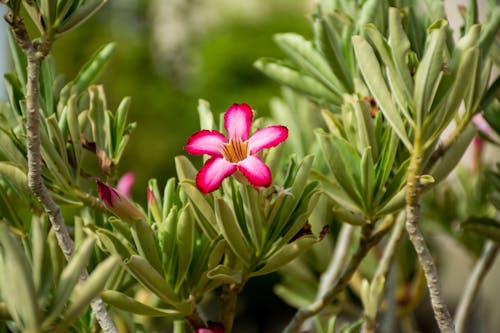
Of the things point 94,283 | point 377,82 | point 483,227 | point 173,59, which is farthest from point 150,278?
point 173,59

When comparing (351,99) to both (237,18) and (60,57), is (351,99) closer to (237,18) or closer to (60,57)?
(60,57)

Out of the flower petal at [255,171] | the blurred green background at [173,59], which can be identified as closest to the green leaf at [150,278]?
the flower petal at [255,171]

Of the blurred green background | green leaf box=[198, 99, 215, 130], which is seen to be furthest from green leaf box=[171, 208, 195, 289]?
the blurred green background

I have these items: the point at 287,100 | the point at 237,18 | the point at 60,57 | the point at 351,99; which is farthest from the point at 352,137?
the point at 237,18

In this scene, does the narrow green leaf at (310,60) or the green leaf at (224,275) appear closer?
the green leaf at (224,275)

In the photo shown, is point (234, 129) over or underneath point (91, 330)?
over

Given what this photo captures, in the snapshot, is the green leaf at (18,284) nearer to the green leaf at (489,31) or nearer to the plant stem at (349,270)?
the plant stem at (349,270)
